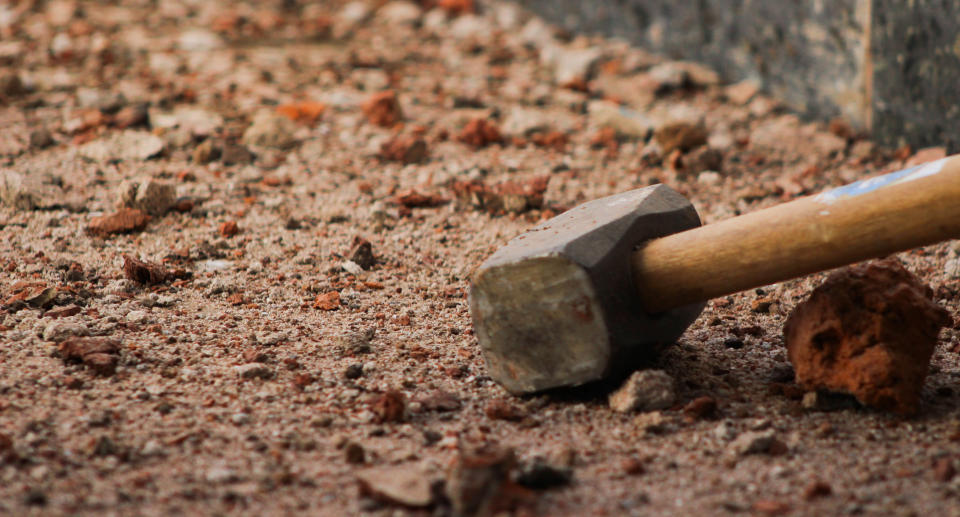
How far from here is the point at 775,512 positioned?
169cm

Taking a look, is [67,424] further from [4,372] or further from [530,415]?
[530,415]

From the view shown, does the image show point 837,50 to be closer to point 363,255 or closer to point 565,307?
point 363,255

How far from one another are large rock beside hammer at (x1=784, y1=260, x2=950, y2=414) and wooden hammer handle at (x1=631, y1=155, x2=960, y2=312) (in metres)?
0.15

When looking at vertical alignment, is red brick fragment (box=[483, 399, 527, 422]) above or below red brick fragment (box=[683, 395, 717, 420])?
above

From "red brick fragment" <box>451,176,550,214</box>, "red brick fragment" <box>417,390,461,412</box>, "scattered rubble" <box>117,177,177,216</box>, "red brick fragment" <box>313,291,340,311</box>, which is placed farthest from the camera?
"red brick fragment" <box>451,176,550,214</box>

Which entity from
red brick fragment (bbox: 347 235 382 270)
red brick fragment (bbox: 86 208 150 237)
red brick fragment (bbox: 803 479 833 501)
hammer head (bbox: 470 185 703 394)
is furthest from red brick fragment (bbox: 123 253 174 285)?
red brick fragment (bbox: 803 479 833 501)

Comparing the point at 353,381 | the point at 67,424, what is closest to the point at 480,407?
the point at 353,381

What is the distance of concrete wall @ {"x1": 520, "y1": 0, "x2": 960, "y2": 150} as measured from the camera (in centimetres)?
369

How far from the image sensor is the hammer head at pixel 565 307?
2045mm

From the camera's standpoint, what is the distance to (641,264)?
7.12 feet

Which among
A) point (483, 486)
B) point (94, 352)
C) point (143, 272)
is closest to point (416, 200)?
point (143, 272)

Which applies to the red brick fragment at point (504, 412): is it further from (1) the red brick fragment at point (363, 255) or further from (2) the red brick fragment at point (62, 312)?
(2) the red brick fragment at point (62, 312)

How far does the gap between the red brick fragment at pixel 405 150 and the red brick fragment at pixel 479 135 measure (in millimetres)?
276

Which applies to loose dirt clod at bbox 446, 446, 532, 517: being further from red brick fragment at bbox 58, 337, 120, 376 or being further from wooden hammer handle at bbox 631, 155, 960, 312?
red brick fragment at bbox 58, 337, 120, 376
